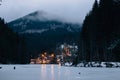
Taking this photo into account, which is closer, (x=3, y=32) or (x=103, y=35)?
(x=103, y=35)

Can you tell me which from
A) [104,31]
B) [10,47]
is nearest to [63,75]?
[104,31]

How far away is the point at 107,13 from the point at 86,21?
20.4 metres

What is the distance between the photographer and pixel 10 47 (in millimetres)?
135125

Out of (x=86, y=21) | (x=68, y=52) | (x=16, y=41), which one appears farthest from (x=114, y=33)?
(x=68, y=52)

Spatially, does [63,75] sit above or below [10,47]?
below

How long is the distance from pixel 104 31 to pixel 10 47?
6247 centimetres

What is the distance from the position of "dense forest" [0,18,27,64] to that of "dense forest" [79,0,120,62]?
35.8 metres

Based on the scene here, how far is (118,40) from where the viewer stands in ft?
220

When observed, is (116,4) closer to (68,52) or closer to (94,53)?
(94,53)

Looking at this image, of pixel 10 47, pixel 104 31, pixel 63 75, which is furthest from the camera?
pixel 10 47

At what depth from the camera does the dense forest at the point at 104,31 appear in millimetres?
72750

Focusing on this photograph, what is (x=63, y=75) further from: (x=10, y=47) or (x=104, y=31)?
(x=10, y=47)

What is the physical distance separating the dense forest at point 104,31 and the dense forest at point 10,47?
35824mm

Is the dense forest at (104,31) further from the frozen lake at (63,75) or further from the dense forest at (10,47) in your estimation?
the dense forest at (10,47)
